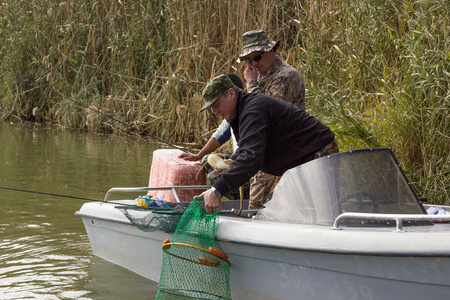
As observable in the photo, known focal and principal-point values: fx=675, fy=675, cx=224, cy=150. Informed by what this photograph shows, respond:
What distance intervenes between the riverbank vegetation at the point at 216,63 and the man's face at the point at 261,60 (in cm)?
149

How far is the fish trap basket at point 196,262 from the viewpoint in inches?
169

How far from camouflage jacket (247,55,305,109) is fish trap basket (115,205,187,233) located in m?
1.22

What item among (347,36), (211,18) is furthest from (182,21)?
(347,36)

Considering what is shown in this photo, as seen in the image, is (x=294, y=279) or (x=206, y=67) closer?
(x=294, y=279)

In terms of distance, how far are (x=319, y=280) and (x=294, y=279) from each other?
18 cm

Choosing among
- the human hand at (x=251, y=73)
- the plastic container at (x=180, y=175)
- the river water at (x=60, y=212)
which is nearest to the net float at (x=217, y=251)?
the river water at (x=60, y=212)

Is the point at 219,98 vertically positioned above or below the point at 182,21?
below

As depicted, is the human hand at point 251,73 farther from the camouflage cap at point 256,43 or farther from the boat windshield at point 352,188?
the boat windshield at point 352,188

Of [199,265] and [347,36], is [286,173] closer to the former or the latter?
[199,265]

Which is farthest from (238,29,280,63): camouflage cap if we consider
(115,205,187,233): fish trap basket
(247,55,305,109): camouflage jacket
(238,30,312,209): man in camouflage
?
(115,205,187,233): fish trap basket

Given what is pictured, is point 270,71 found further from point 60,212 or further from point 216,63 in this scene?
point 216,63

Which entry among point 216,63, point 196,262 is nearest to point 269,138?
point 196,262

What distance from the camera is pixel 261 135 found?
14.1ft

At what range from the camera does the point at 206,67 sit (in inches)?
448
